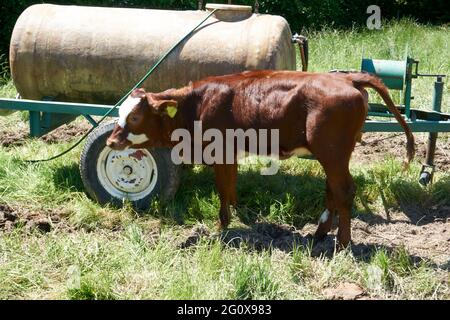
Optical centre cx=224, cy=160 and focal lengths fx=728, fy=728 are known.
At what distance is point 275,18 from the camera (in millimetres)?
6023

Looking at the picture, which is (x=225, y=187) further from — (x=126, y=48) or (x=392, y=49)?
(x=392, y=49)

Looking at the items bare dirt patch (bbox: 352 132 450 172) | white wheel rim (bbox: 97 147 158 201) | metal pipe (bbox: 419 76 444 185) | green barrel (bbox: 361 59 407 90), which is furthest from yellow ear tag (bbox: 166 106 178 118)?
bare dirt patch (bbox: 352 132 450 172)

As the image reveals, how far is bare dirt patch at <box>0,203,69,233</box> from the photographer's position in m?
5.71

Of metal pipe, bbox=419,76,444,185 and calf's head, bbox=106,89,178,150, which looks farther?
metal pipe, bbox=419,76,444,185

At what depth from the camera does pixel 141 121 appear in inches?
220

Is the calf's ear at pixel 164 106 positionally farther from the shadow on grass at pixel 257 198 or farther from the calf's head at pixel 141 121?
the shadow on grass at pixel 257 198

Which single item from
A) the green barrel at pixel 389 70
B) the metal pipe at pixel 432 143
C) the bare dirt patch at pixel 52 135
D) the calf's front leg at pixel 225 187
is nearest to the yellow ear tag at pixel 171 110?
the calf's front leg at pixel 225 187

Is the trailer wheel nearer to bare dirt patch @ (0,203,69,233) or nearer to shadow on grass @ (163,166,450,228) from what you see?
shadow on grass @ (163,166,450,228)

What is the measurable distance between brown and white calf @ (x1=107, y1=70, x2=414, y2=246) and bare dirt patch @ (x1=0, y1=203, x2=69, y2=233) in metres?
0.84

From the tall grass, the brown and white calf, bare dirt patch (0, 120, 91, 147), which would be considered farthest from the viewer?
the tall grass

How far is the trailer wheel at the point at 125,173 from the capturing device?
6000mm

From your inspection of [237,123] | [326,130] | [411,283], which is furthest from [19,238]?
[411,283]
